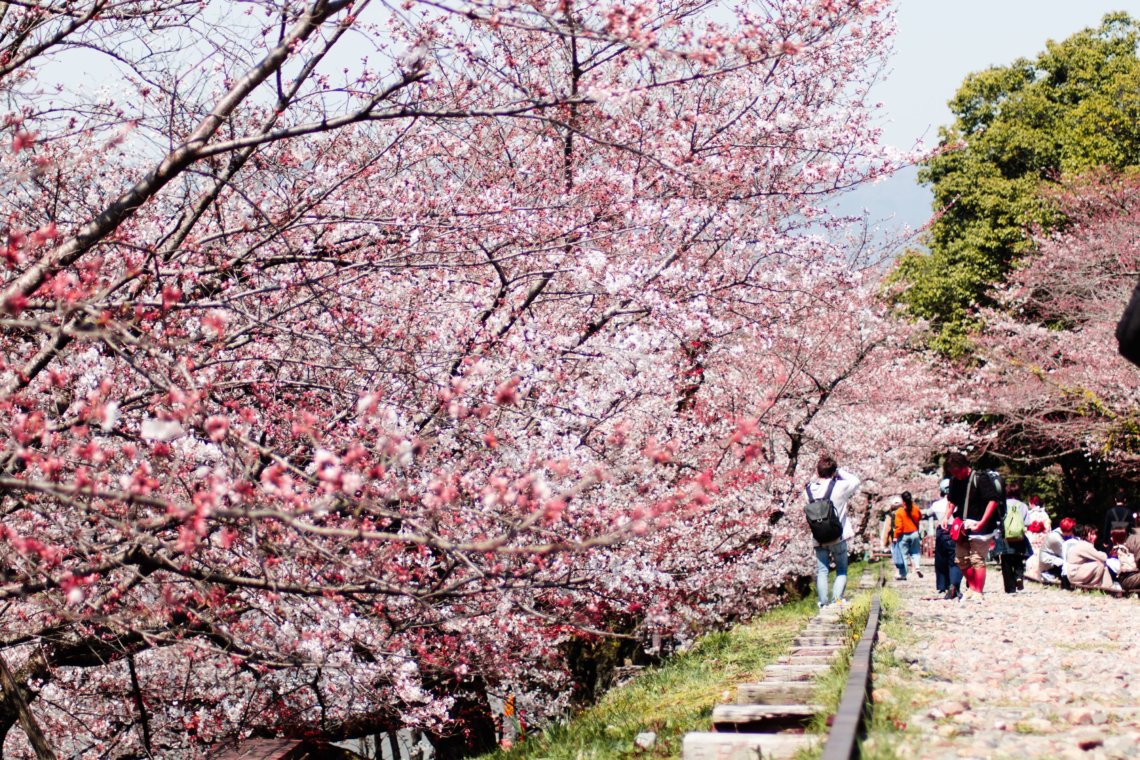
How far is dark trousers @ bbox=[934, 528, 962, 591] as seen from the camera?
14.4m

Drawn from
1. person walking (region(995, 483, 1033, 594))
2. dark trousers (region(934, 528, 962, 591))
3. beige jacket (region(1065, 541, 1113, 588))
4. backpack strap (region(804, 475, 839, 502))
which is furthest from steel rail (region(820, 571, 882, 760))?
beige jacket (region(1065, 541, 1113, 588))

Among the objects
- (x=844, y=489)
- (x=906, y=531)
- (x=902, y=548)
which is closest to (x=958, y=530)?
(x=844, y=489)

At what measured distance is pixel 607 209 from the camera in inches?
349

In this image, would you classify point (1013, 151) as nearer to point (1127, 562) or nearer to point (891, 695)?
point (1127, 562)

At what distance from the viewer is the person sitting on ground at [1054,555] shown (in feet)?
58.6

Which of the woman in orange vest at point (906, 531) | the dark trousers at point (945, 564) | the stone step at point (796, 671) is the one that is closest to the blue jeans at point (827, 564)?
the dark trousers at point (945, 564)

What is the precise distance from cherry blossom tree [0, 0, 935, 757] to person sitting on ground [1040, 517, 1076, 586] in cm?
798

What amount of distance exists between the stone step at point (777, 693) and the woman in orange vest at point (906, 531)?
13045mm

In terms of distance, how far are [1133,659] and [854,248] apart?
35.9 ft

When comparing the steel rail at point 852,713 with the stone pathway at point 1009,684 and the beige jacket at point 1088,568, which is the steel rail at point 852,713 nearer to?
the stone pathway at point 1009,684

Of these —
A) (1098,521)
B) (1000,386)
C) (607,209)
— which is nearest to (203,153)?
(607,209)

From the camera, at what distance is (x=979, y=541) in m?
13.2

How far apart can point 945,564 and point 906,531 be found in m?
5.19

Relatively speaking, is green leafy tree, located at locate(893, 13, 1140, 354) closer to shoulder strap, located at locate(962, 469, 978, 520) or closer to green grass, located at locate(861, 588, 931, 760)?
shoulder strap, located at locate(962, 469, 978, 520)
